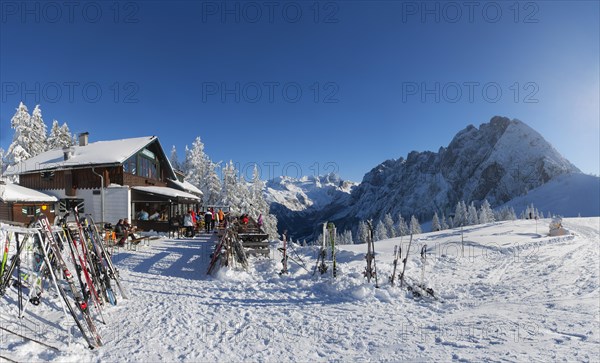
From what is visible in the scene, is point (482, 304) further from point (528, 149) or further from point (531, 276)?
point (528, 149)

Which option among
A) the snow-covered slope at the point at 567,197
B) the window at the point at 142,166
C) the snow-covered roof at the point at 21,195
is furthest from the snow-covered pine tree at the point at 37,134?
the snow-covered slope at the point at 567,197

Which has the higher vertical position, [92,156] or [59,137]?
[59,137]

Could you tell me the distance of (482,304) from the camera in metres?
9.07

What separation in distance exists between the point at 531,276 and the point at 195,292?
13678mm

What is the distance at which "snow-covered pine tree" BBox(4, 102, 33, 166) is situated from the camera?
36213 millimetres

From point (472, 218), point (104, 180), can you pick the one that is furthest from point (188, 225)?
point (472, 218)

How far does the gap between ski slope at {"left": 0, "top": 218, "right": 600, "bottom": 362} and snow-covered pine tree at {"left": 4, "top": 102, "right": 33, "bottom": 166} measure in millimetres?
35732

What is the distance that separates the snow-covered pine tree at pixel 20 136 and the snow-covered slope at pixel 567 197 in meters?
168

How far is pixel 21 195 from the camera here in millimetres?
23438

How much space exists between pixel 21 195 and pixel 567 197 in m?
188

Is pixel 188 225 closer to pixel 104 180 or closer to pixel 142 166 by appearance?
pixel 104 180

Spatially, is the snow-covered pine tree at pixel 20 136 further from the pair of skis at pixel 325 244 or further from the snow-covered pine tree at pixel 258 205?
the pair of skis at pixel 325 244

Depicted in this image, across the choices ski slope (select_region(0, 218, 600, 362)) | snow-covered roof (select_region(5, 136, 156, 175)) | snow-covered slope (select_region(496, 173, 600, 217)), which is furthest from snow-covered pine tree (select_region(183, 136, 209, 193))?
snow-covered slope (select_region(496, 173, 600, 217))

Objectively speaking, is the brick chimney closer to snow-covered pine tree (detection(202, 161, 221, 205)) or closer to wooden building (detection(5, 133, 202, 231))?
wooden building (detection(5, 133, 202, 231))
